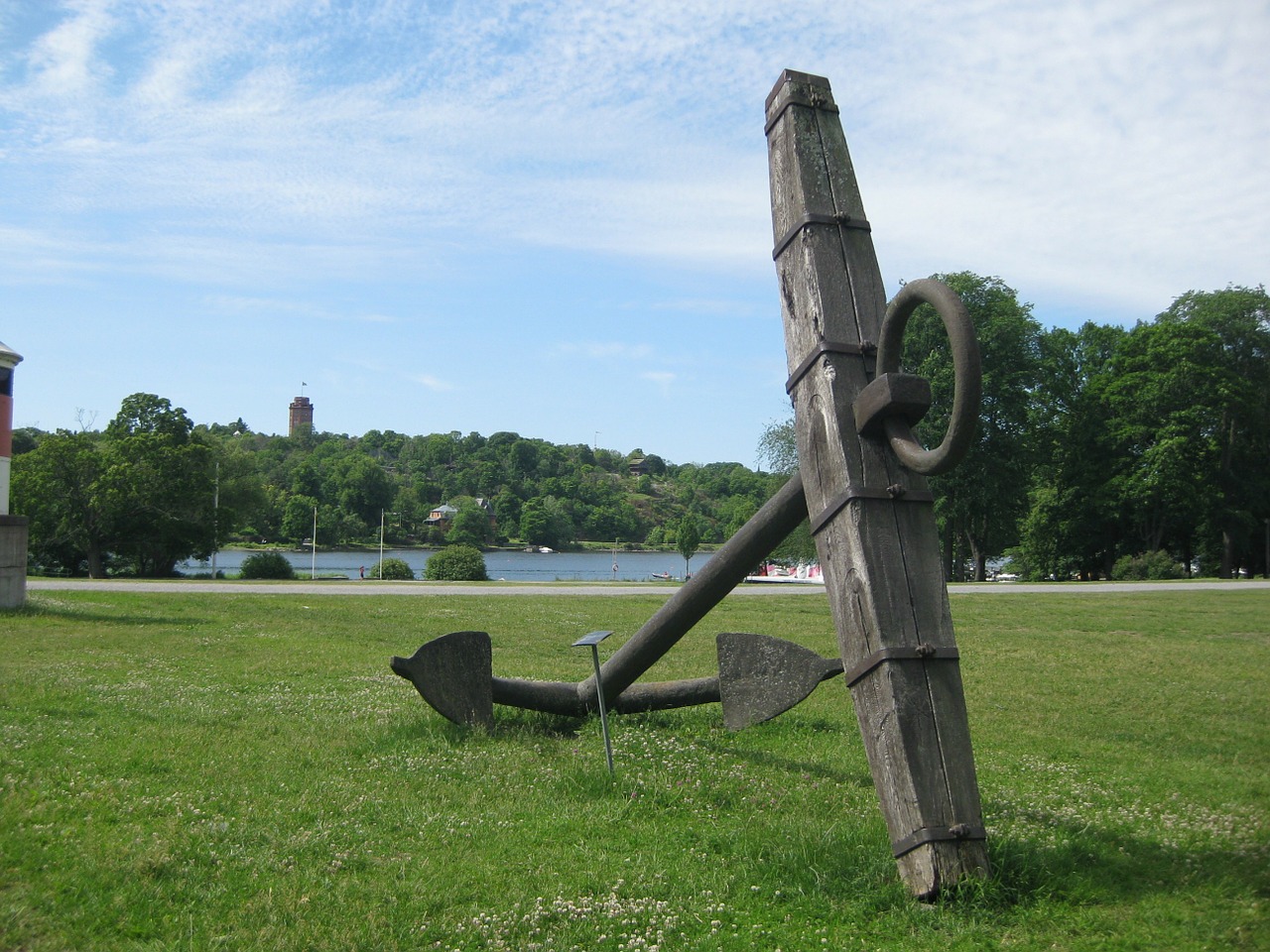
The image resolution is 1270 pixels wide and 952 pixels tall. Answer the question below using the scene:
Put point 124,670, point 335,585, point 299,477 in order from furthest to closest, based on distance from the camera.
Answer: point 299,477 < point 335,585 < point 124,670

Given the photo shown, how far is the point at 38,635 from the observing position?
40.0 ft

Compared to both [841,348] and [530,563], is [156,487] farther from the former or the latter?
[530,563]

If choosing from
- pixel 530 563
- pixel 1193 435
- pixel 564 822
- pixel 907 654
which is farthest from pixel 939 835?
pixel 530 563

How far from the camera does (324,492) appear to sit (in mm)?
89125

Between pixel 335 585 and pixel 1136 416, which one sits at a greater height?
pixel 1136 416

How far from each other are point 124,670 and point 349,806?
18.0 ft

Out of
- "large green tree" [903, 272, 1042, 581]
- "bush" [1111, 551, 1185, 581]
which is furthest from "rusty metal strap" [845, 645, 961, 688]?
"bush" [1111, 551, 1185, 581]

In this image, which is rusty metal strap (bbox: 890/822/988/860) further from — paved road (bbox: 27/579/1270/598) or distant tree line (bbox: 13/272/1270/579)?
distant tree line (bbox: 13/272/1270/579)

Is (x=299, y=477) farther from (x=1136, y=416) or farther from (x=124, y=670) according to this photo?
(x=124, y=670)

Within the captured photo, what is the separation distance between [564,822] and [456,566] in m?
33.5

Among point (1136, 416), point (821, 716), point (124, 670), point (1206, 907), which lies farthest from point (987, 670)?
point (1136, 416)

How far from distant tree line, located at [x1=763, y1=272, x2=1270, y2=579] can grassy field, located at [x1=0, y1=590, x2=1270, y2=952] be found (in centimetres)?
3346

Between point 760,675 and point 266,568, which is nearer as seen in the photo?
point 760,675

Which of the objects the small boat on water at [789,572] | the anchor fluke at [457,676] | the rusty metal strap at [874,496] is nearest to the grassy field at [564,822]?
the anchor fluke at [457,676]
